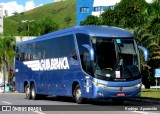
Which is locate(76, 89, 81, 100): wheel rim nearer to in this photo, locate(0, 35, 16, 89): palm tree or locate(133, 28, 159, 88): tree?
locate(133, 28, 159, 88): tree

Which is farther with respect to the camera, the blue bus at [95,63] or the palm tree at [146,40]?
the palm tree at [146,40]

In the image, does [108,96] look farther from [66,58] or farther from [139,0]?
[139,0]

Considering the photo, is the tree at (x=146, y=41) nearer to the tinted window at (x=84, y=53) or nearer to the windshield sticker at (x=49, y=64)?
the windshield sticker at (x=49, y=64)

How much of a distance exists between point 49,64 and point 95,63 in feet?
19.1

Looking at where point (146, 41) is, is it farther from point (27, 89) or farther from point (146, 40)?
point (27, 89)

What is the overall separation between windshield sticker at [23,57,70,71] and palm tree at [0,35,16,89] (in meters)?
40.2

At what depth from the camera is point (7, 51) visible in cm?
7106

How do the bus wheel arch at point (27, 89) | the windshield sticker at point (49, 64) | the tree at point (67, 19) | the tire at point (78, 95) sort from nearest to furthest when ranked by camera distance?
the tire at point (78, 95) → the windshield sticker at point (49, 64) → the bus wheel arch at point (27, 89) → the tree at point (67, 19)

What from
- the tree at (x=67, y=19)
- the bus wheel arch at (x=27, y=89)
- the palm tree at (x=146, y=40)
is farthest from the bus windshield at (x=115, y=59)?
the tree at (x=67, y=19)

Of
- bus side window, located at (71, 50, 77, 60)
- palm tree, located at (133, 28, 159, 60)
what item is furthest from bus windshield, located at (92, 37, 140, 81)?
palm tree, located at (133, 28, 159, 60)

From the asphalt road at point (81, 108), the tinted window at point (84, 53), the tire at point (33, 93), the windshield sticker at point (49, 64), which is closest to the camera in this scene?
the asphalt road at point (81, 108)

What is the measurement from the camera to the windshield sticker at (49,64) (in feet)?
79.9

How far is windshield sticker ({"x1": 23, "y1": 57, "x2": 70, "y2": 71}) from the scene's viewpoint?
2434cm

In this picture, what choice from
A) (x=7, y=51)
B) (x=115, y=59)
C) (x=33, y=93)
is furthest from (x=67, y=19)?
(x=115, y=59)
